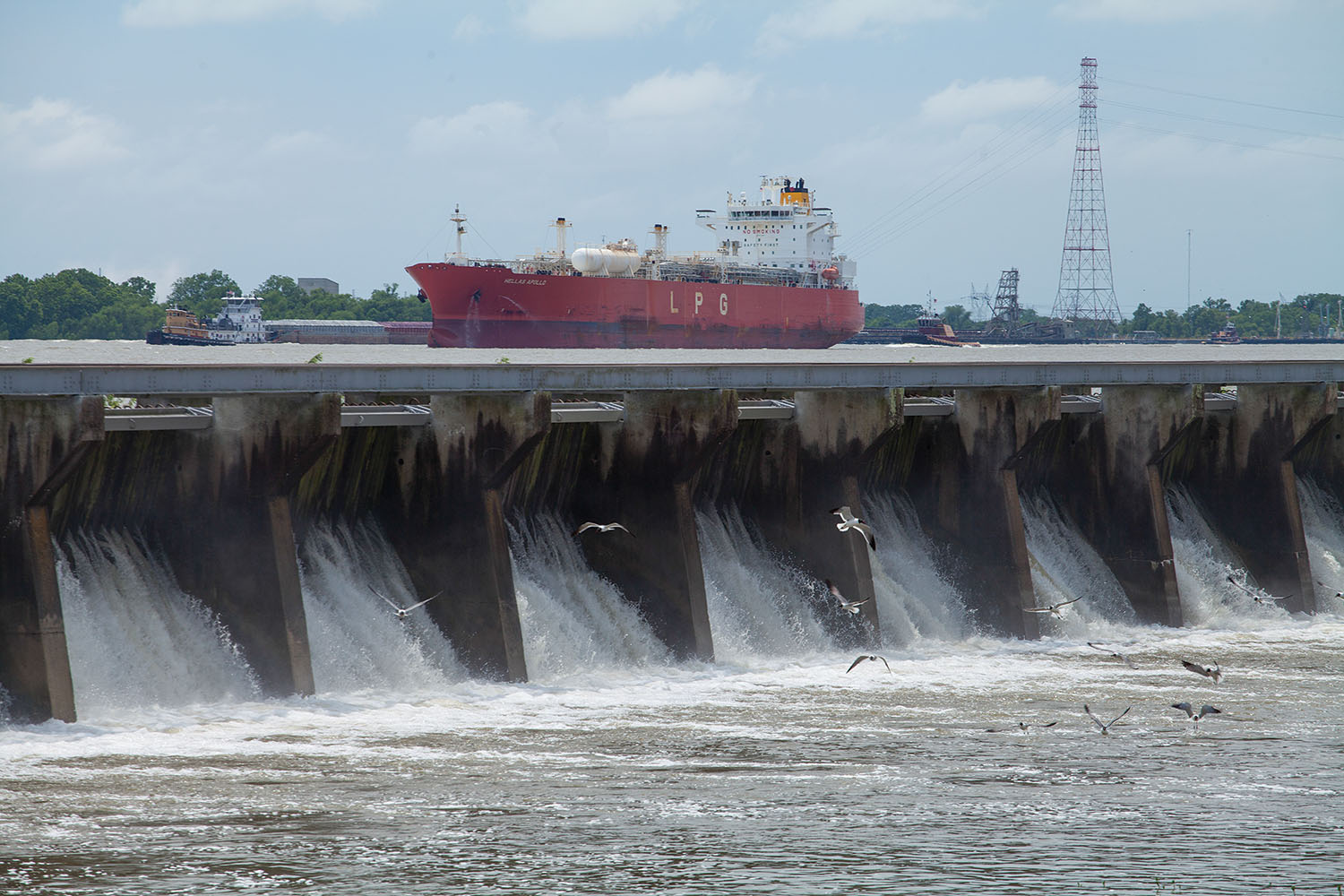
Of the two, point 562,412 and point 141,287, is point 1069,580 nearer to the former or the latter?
point 562,412

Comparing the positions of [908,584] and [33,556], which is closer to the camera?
[33,556]

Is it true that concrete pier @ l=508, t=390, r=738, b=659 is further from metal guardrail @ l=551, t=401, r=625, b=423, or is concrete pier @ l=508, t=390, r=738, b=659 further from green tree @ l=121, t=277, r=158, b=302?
green tree @ l=121, t=277, r=158, b=302

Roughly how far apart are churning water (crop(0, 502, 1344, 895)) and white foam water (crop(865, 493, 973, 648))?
2.6 inches

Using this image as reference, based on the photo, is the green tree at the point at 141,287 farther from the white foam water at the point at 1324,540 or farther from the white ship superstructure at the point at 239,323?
the white foam water at the point at 1324,540

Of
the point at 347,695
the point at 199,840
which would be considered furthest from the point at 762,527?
the point at 199,840

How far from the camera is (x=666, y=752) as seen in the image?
1805 centimetres

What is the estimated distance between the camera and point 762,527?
27.2 meters

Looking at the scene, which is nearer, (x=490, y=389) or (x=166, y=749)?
(x=166, y=749)

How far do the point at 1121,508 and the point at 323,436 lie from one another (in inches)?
672

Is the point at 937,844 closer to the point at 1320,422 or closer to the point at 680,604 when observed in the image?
the point at 680,604

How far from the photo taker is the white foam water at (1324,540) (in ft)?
106

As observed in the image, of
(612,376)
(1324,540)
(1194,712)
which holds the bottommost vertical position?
(1194,712)

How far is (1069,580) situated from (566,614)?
11682 millimetres

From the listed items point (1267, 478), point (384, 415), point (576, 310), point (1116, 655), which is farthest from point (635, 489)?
point (576, 310)
